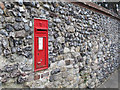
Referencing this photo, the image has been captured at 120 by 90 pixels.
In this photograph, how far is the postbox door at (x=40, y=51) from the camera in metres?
2.60

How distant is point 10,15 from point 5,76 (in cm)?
99

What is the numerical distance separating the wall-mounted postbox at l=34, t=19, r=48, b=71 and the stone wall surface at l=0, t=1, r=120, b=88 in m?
0.10

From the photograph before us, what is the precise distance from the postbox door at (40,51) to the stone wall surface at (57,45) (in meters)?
0.14

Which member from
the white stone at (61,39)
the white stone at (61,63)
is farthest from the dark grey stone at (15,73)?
the white stone at (61,39)

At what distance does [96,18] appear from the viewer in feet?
14.8

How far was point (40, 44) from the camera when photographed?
104 inches

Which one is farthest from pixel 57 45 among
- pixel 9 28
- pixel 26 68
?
pixel 9 28

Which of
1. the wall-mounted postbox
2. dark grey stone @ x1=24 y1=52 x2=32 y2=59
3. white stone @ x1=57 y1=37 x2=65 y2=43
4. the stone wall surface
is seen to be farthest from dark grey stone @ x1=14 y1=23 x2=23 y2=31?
white stone @ x1=57 y1=37 x2=65 y2=43

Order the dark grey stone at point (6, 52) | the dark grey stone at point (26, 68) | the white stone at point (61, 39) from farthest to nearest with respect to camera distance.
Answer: the white stone at point (61, 39)
the dark grey stone at point (26, 68)
the dark grey stone at point (6, 52)

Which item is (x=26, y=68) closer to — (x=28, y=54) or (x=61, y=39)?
(x=28, y=54)

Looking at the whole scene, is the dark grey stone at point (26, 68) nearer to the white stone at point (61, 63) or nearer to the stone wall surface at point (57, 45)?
the stone wall surface at point (57, 45)

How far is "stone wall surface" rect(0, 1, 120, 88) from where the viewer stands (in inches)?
86.1

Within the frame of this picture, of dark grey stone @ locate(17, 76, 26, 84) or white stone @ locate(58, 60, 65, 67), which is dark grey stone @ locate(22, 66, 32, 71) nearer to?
dark grey stone @ locate(17, 76, 26, 84)

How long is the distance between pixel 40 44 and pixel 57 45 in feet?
1.65
